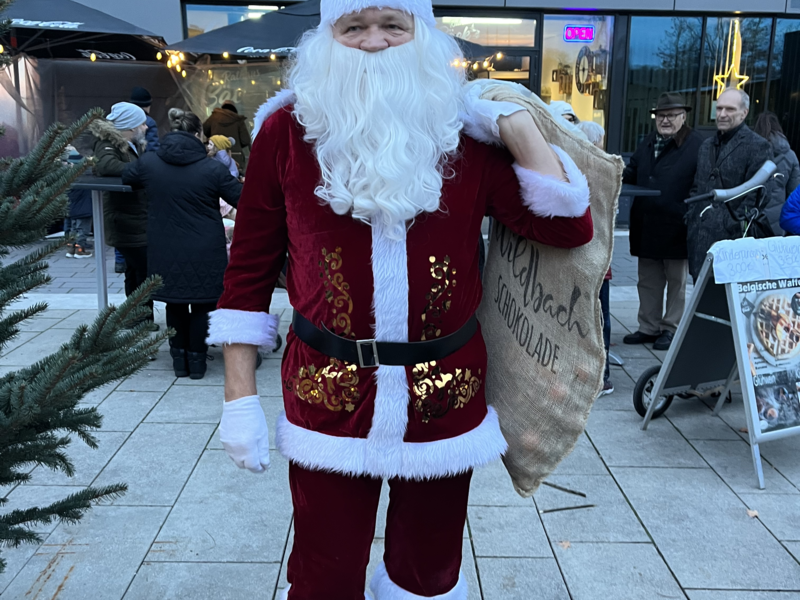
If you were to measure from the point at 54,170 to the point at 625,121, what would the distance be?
11.3 meters

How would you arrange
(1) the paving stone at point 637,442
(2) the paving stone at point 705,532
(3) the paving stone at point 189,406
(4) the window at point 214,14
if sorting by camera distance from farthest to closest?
(4) the window at point 214,14 < (3) the paving stone at point 189,406 < (1) the paving stone at point 637,442 < (2) the paving stone at point 705,532

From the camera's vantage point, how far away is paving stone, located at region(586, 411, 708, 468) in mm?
3875

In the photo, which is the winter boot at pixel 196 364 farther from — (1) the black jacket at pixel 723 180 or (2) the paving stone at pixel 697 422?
(1) the black jacket at pixel 723 180

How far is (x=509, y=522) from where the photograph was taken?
3.24 m

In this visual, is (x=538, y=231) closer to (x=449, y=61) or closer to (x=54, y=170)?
(x=449, y=61)

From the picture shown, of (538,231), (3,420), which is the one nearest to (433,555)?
(538,231)

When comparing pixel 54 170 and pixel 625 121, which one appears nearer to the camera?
pixel 54 170

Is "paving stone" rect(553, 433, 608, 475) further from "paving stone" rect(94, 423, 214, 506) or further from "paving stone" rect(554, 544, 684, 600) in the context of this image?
"paving stone" rect(94, 423, 214, 506)

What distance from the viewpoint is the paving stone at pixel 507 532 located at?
9.89ft

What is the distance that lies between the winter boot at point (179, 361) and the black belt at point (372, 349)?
3574 mm

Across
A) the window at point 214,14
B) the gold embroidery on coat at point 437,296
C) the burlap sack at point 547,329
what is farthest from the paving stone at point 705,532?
the window at point 214,14

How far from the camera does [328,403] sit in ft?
5.99

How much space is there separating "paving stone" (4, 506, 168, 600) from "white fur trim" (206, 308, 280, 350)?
141cm

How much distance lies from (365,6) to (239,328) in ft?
2.81
